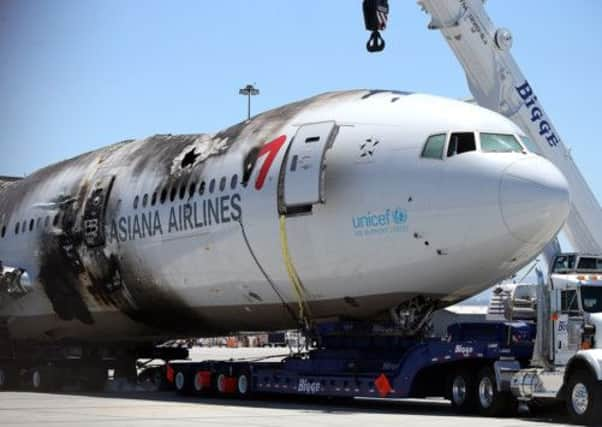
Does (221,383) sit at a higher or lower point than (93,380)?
higher

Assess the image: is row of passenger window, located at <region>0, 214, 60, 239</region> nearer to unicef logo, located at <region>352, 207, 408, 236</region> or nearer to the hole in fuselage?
the hole in fuselage

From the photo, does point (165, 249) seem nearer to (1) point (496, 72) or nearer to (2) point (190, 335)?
(2) point (190, 335)

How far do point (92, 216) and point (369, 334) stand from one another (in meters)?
8.65

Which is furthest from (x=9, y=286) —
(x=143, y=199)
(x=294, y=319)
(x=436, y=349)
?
(x=436, y=349)

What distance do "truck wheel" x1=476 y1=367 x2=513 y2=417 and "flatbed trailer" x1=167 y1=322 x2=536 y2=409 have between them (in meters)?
0.06

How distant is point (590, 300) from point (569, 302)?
1.21 ft

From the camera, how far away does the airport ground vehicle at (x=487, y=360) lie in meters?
18.9

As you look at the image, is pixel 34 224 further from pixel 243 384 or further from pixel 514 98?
pixel 514 98

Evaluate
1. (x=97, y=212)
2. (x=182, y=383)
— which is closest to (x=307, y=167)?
(x=182, y=383)

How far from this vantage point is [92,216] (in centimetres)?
2747

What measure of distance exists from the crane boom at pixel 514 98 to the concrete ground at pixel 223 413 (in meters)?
27.6

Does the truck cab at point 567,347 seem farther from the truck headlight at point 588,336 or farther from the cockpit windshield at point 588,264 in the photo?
the cockpit windshield at point 588,264

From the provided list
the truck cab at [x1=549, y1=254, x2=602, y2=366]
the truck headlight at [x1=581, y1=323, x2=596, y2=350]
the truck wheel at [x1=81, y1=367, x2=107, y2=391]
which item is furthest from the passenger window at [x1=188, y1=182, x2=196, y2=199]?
the truck headlight at [x1=581, y1=323, x2=596, y2=350]

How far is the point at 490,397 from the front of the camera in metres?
19.7
